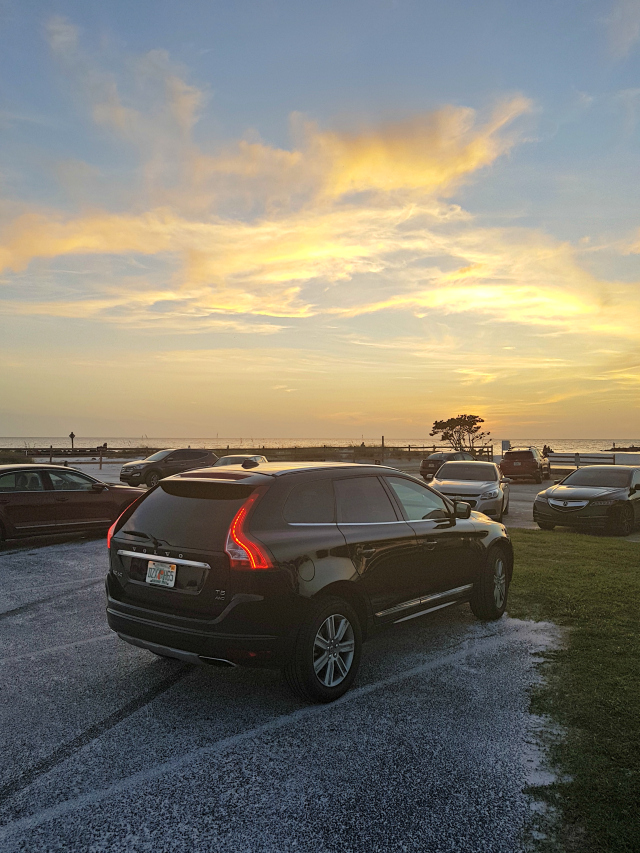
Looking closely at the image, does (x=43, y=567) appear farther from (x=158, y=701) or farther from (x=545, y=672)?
(x=545, y=672)

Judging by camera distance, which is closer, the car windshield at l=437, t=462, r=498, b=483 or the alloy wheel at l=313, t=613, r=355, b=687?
the alloy wheel at l=313, t=613, r=355, b=687

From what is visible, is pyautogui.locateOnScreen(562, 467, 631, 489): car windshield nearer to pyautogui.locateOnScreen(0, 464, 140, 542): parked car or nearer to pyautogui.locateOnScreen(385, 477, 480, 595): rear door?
pyautogui.locateOnScreen(385, 477, 480, 595): rear door

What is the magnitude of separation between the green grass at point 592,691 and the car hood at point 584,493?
14.3 ft

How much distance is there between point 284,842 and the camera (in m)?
3.06

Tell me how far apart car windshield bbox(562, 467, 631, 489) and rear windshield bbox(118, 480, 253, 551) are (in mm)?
12787

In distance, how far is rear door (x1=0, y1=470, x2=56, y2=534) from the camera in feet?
37.5

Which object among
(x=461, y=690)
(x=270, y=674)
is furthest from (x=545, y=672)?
(x=270, y=674)

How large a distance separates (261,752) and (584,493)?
12718 millimetres

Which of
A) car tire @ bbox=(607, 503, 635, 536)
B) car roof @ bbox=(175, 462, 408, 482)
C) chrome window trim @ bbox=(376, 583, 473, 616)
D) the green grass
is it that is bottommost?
the green grass

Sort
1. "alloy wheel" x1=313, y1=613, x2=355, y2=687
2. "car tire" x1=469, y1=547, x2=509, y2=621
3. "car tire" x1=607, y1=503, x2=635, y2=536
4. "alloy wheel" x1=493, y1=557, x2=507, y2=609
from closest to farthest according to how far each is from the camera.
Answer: "alloy wheel" x1=313, y1=613, x2=355, y2=687, "car tire" x1=469, y1=547, x2=509, y2=621, "alloy wheel" x1=493, y1=557, x2=507, y2=609, "car tire" x1=607, y1=503, x2=635, y2=536

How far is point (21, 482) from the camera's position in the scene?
1173 centimetres

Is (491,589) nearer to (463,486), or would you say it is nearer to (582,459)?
(463,486)

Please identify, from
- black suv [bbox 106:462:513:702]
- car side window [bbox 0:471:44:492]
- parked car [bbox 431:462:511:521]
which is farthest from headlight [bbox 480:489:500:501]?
black suv [bbox 106:462:513:702]

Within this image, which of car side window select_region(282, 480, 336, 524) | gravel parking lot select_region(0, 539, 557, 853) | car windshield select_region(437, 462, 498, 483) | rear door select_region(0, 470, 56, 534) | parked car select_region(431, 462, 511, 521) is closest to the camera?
gravel parking lot select_region(0, 539, 557, 853)
